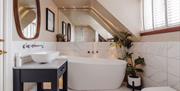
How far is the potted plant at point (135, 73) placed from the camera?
343 cm

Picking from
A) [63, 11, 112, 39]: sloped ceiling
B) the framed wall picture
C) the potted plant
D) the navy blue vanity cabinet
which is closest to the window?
the potted plant

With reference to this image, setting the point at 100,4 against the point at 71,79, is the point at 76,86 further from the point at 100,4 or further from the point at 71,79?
the point at 100,4

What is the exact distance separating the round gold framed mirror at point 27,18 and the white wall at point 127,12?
1.49 metres

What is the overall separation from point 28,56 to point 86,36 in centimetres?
228

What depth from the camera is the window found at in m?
2.43

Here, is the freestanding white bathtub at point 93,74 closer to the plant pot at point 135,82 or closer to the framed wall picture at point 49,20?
the plant pot at point 135,82

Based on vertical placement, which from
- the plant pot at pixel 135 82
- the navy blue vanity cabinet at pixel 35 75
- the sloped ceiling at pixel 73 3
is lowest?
the plant pot at pixel 135 82

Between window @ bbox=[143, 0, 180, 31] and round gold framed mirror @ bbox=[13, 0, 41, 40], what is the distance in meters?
2.13

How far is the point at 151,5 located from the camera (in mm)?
3275

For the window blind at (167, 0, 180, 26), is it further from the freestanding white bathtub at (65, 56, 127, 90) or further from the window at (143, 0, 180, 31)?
the freestanding white bathtub at (65, 56, 127, 90)

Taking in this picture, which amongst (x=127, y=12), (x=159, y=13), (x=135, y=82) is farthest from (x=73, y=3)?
(x=135, y=82)

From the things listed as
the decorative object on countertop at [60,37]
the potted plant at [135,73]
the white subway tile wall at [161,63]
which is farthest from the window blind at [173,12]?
the decorative object on countertop at [60,37]

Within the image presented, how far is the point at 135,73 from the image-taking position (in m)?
3.60

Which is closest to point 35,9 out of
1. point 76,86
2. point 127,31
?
point 76,86
